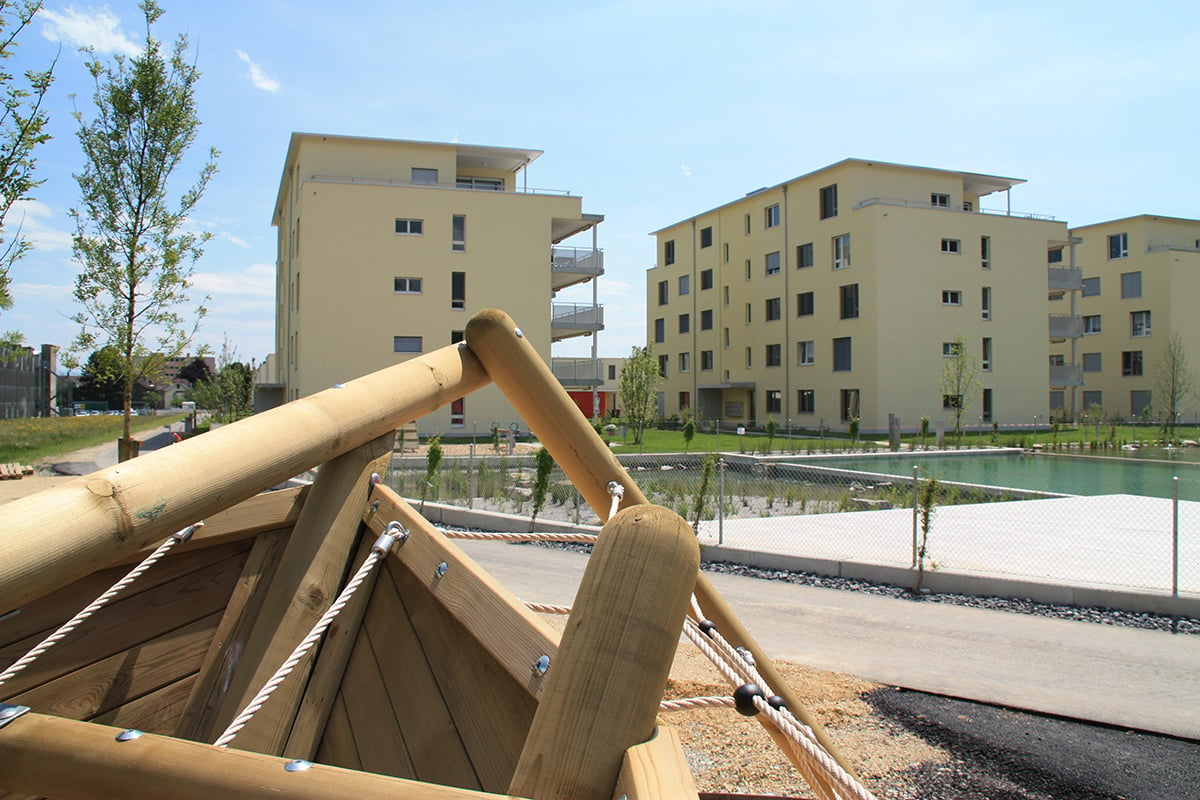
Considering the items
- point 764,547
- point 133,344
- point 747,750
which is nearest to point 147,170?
point 133,344

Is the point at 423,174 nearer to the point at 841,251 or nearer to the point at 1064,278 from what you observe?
the point at 841,251

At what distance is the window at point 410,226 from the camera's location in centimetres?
3441

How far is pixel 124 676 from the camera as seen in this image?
7.26ft

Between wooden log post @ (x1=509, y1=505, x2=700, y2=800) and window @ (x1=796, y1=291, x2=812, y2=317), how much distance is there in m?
43.7

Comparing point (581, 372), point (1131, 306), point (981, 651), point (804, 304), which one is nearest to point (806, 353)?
point (804, 304)

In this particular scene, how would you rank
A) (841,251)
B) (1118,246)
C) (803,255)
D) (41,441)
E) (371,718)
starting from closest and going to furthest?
1. (371,718)
2. (41,441)
3. (841,251)
4. (803,255)
5. (1118,246)

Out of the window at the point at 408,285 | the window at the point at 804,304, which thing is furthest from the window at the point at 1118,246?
the window at the point at 408,285

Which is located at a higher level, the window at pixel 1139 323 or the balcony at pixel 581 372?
the window at pixel 1139 323

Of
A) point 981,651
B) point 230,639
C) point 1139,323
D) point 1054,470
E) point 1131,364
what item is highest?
point 1139,323

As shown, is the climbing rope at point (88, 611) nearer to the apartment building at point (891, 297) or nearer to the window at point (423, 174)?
the window at point (423, 174)

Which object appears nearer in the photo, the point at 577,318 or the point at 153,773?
the point at 153,773

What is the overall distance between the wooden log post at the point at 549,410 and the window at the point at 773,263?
4531 cm

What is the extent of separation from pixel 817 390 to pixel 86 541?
42.7 meters

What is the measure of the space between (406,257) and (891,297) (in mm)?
23059
